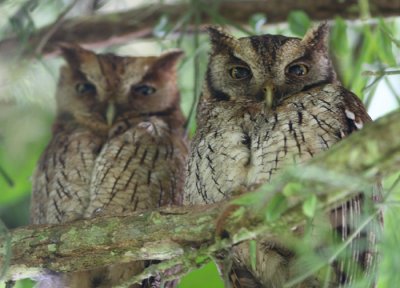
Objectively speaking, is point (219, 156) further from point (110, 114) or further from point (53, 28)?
point (53, 28)

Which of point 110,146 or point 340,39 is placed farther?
point 110,146

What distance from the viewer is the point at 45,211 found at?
146 inches

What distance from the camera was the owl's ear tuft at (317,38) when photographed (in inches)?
132

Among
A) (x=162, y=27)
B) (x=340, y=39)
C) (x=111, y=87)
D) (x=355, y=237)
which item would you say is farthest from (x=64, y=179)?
(x=355, y=237)

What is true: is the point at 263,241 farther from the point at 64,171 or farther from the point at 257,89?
the point at 64,171

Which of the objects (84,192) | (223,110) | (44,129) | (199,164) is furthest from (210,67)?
(44,129)

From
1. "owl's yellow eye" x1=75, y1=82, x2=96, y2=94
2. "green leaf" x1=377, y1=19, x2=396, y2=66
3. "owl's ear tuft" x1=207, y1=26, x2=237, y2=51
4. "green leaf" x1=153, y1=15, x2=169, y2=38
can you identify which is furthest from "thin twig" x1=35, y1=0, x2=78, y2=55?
"green leaf" x1=377, y1=19, x2=396, y2=66

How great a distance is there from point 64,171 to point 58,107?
60cm

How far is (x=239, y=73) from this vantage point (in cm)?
334

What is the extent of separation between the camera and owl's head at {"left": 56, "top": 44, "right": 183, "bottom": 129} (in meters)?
4.02

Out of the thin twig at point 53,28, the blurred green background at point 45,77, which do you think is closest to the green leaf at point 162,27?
the blurred green background at point 45,77

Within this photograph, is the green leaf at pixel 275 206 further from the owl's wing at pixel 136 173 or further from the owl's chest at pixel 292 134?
the owl's wing at pixel 136 173

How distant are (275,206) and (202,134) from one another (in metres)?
1.23

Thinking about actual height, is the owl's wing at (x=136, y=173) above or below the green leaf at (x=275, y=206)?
above
